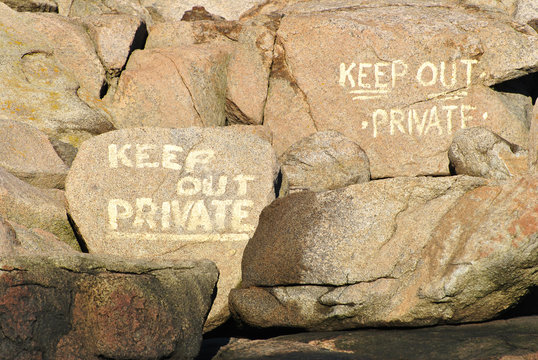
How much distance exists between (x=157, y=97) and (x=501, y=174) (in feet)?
11.1

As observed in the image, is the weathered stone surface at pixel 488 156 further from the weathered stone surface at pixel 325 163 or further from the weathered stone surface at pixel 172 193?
the weathered stone surface at pixel 172 193

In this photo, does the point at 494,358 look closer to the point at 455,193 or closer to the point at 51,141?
the point at 455,193

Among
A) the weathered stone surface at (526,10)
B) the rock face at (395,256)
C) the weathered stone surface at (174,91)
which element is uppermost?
the weathered stone surface at (526,10)

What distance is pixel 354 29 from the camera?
7.53 metres

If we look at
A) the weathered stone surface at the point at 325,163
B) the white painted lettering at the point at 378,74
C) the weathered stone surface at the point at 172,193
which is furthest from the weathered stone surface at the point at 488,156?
the weathered stone surface at the point at 172,193

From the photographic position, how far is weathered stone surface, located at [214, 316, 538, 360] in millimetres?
4160

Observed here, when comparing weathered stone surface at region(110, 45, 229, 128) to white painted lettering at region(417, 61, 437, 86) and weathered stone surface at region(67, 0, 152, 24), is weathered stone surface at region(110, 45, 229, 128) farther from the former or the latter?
weathered stone surface at region(67, 0, 152, 24)

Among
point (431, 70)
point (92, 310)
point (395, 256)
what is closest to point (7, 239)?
point (92, 310)

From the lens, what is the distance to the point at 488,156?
21.6ft

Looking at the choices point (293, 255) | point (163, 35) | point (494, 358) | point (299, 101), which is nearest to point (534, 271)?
point (494, 358)

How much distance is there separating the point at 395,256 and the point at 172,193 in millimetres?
1812

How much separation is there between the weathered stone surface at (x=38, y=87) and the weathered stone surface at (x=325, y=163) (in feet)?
6.38

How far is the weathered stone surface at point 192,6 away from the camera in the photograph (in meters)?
10.6

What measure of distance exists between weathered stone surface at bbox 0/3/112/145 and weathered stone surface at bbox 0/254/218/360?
11.7 ft
